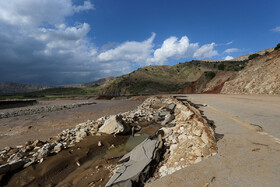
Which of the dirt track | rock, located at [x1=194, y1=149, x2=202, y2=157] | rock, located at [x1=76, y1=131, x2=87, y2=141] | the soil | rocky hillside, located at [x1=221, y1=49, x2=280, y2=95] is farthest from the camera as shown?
rocky hillside, located at [x1=221, y1=49, x2=280, y2=95]

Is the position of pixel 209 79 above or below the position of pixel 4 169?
above

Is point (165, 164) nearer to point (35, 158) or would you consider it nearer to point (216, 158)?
point (216, 158)

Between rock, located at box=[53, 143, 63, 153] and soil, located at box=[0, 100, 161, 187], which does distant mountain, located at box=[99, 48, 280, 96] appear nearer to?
soil, located at box=[0, 100, 161, 187]

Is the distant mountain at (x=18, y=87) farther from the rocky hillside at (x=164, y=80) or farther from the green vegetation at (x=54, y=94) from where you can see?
the rocky hillside at (x=164, y=80)

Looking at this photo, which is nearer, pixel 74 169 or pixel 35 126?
pixel 74 169

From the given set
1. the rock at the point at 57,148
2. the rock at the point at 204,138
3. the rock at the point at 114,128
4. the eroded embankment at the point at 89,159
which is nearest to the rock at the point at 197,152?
the eroded embankment at the point at 89,159

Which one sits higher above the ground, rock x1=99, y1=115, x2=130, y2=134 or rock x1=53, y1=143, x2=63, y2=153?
rock x1=99, y1=115, x2=130, y2=134

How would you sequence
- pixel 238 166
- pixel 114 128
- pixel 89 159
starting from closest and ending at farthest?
pixel 238 166, pixel 89 159, pixel 114 128

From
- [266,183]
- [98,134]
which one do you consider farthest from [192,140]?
[98,134]

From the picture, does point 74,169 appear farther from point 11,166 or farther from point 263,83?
point 263,83

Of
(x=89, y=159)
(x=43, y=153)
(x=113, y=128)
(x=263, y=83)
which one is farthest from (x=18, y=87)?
(x=263, y=83)

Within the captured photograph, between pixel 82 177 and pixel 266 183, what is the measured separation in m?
4.35

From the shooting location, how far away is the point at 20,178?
4195 mm

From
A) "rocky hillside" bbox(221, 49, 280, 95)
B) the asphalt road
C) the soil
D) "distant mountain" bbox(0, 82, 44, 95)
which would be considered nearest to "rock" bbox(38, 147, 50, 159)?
the soil
